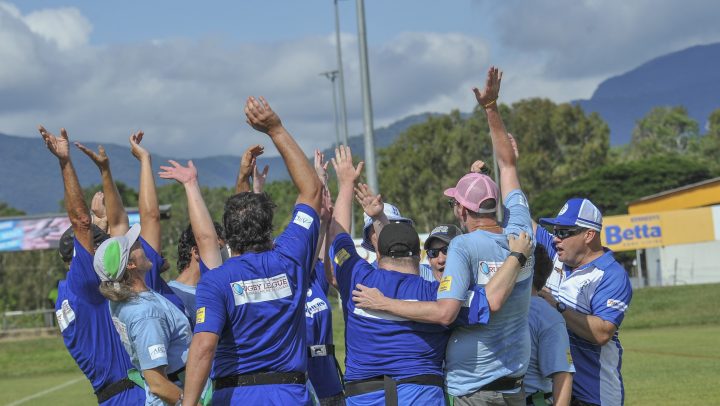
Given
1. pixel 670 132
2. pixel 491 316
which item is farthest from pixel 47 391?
pixel 670 132

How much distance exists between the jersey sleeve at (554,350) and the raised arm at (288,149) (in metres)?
1.89

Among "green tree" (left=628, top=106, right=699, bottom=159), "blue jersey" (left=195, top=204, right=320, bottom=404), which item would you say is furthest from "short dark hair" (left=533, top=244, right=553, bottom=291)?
"green tree" (left=628, top=106, right=699, bottom=159)

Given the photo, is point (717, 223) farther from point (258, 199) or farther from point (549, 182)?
A: point (258, 199)

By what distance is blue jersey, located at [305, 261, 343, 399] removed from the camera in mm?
8211

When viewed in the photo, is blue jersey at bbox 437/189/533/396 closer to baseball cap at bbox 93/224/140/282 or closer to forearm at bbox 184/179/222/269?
forearm at bbox 184/179/222/269

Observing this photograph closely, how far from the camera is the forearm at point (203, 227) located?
7141mm

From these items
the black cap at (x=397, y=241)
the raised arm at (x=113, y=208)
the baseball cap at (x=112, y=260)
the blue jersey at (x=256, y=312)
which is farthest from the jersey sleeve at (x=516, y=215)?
the raised arm at (x=113, y=208)

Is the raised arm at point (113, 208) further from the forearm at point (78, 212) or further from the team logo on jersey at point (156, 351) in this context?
the team logo on jersey at point (156, 351)

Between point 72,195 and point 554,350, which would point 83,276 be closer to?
point 72,195

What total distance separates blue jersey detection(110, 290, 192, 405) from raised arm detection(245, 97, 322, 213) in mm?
1146

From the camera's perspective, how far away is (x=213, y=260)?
719 centimetres

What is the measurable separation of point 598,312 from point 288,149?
8.62 ft

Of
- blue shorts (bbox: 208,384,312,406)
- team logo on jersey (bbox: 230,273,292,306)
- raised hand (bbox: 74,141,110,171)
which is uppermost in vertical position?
raised hand (bbox: 74,141,110,171)

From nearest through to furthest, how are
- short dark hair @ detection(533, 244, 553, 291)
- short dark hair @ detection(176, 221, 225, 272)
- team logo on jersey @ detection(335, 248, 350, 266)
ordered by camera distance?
1. team logo on jersey @ detection(335, 248, 350, 266)
2. short dark hair @ detection(533, 244, 553, 291)
3. short dark hair @ detection(176, 221, 225, 272)
